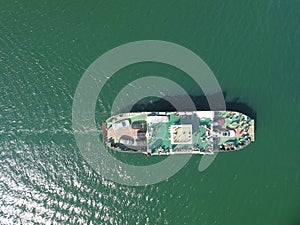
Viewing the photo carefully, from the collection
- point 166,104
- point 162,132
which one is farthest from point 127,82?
point 162,132

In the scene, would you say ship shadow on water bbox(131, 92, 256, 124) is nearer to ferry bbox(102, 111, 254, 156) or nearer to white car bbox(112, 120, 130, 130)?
ferry bbox(102, 111, 254, 156)

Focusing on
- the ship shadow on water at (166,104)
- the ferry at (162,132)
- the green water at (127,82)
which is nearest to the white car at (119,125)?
the ferry at (162,132)

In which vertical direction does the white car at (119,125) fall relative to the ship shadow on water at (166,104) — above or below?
below

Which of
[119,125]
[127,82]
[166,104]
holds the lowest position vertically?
[119,125]

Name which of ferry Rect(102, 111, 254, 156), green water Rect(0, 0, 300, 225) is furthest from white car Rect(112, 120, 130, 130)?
green water Rect(0, 0, 300, 225)

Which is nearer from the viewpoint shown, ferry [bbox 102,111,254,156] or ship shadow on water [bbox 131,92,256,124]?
ferry [bbox 102,111,254,156]

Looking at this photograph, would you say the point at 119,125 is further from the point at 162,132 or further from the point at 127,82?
the point at 127,82

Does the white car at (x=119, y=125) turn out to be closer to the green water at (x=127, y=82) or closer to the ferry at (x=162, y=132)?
the ferry at (x=162, y=132)

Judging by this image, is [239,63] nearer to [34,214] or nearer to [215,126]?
[215,126]

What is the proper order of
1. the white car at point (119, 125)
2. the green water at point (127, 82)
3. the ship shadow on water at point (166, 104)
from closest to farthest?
the white car at point (119, 125)
the green water at point (127, 82)
the ship shadow on water at point (166, 104)
